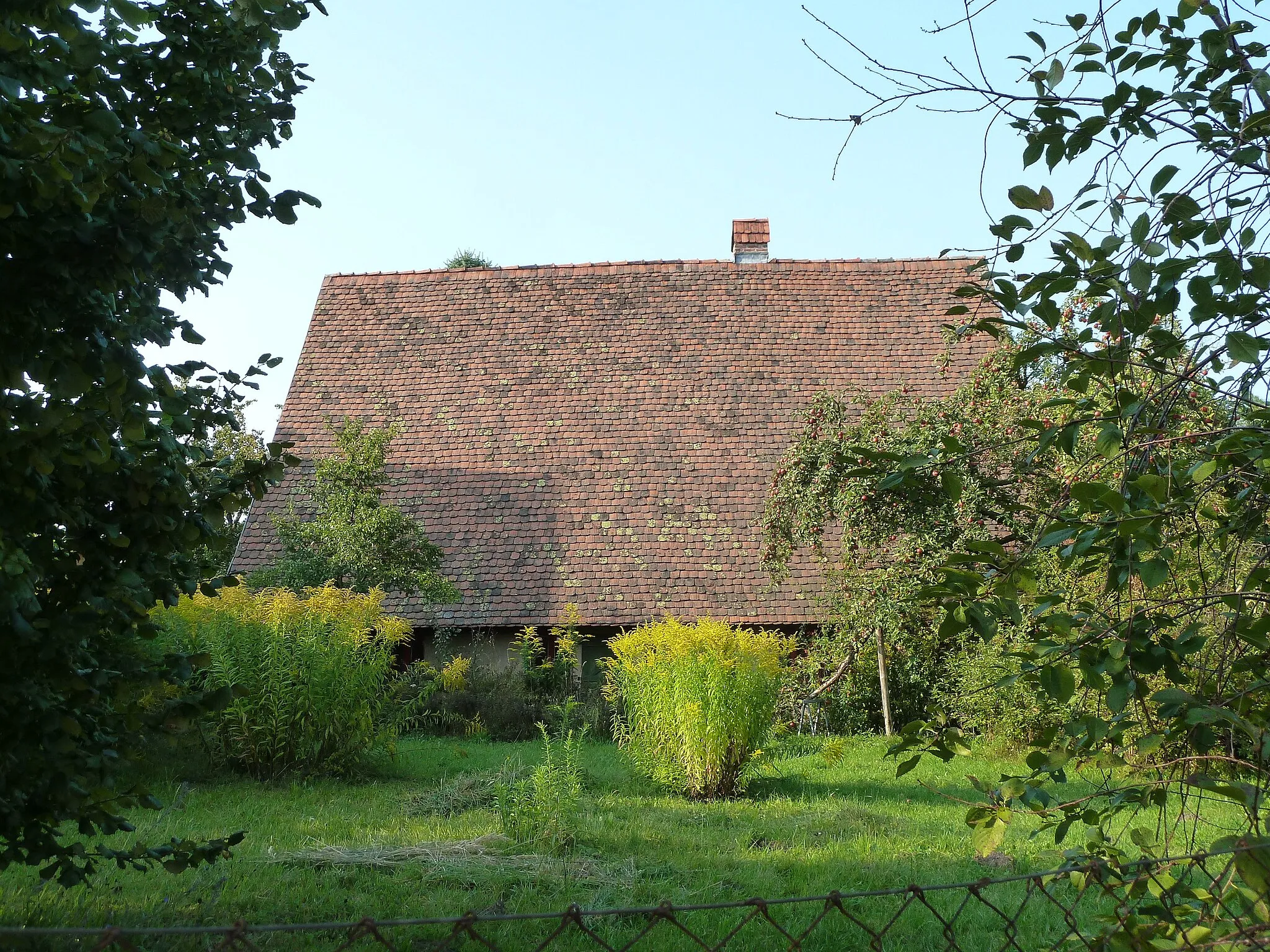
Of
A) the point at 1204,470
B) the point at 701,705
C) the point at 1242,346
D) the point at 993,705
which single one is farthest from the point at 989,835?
the point at 993,705

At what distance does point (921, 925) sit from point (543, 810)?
2366mm

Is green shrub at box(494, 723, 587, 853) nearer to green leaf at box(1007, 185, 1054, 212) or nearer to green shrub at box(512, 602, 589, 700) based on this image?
green leaf at box(1007, 185, 1054, 212)

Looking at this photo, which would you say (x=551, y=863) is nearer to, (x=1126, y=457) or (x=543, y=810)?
(x=543, y=810)

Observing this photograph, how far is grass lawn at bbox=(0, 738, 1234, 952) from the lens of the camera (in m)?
4.95

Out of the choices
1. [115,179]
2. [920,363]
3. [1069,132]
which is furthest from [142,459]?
[920,363]

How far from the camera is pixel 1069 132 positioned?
8.08 ft

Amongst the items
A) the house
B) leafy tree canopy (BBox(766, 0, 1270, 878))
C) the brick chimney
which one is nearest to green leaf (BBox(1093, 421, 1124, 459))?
leafy tree canopy (BBox(766, 0, 1270, 878))

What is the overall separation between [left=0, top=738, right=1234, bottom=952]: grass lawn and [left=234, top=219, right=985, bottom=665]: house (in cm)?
648

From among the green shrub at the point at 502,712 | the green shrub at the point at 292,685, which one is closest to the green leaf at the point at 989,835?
the green shrub at the point at 292,685

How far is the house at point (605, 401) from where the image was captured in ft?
52.7

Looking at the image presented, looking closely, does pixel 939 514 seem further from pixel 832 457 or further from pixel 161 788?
pixel 161 788

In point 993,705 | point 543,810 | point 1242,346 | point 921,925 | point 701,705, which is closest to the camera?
point 1242,346

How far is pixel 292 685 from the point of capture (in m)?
9.09

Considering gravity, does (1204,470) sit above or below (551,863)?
above
